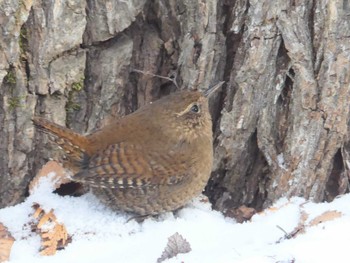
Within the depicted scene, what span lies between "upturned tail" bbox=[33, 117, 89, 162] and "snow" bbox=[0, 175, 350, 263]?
12.3 inches

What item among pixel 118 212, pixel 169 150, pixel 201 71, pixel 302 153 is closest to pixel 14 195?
pixel 118 212

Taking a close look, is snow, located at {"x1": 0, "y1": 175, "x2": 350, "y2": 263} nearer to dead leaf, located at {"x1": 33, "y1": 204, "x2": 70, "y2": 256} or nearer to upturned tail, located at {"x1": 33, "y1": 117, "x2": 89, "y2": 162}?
dead leaf, located at {"x1": 33, "y1": 204, "x2": 70, "y2": 256}

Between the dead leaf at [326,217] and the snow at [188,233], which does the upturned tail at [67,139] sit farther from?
the dead leaf at [326,217]

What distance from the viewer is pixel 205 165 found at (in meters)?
4.39

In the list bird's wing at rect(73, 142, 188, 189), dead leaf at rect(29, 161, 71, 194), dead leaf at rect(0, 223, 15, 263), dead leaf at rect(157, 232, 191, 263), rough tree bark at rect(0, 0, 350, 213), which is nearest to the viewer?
dead leaf at rect(157, 232, 191, 263)

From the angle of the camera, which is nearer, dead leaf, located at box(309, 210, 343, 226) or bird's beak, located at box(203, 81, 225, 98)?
dead leaf, located at box(309, 210, 343, 226)

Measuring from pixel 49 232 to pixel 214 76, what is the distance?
4.55 ft

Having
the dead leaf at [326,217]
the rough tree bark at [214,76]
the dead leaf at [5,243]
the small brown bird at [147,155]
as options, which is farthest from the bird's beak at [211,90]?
the dead leaf at [5,243]

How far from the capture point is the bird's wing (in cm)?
416

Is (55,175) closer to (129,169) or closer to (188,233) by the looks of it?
(129,169)

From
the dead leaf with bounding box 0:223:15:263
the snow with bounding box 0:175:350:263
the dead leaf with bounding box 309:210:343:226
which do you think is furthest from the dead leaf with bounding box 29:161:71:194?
the dead leaf with bounding box 309:210:343:226

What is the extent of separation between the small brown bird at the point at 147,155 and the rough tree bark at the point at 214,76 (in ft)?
0.85

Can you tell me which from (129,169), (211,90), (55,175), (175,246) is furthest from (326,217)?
(55,175)

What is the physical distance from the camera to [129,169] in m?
4.17
